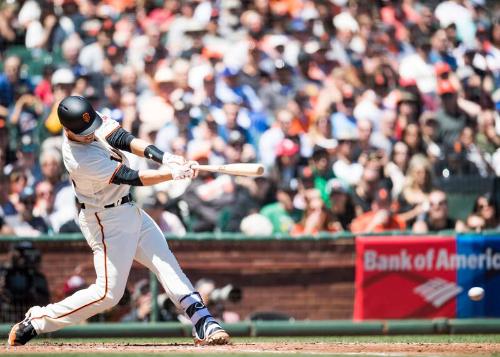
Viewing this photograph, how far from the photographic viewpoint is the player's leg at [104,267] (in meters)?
7.39

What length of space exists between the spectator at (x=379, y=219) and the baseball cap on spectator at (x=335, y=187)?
0.33 meters

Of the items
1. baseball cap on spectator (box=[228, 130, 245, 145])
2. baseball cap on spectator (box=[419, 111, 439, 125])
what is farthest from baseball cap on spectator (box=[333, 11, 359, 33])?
baseball cap on spectator (box=[228, 130, 245, 145])

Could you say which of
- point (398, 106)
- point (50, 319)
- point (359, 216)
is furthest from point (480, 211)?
point (50, 319)

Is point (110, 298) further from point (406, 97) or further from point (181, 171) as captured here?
point (406, 97)

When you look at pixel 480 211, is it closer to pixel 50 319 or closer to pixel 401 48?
pixel 401 48

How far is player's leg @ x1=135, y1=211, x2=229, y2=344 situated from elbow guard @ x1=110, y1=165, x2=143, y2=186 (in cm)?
53

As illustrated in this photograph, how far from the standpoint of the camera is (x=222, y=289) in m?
10.0

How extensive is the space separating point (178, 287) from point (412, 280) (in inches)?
127

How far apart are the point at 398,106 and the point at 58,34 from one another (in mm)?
4276

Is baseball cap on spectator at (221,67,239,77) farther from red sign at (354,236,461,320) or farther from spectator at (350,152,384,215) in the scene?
red sign at (354,236,461,320)

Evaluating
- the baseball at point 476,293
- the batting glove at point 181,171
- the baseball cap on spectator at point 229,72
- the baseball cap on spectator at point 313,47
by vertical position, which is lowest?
the baseball at point 476,293

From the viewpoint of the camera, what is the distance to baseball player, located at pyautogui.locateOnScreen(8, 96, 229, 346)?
719 cm

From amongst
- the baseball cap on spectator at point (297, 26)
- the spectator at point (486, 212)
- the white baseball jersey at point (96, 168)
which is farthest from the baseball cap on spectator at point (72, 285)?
the baseball cap on spectator at point (297, 26)

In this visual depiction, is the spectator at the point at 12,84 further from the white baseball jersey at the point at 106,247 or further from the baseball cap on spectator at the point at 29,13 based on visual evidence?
the white baseball jersey at the point at 106,247
